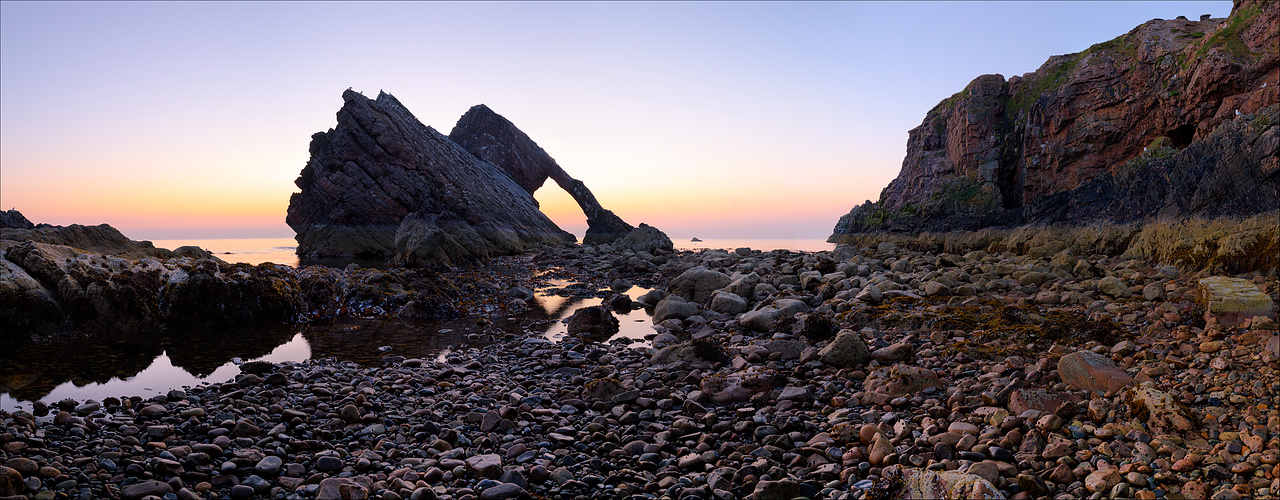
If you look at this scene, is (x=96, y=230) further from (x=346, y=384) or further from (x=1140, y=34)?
(x=1140, y=34)

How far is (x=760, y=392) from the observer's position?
25.1ft

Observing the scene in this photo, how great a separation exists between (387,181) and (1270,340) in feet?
199

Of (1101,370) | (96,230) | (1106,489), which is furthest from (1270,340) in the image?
(96,230)

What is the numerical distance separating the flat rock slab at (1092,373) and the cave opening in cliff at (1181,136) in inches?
1027

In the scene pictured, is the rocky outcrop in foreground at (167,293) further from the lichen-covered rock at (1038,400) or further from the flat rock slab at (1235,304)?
the flat rock slab at (1235,304)

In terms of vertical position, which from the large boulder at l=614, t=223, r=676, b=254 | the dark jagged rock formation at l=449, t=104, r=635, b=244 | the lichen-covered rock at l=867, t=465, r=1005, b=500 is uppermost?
the dark jagged rock formation at l=449, t=104, r=635, b=244

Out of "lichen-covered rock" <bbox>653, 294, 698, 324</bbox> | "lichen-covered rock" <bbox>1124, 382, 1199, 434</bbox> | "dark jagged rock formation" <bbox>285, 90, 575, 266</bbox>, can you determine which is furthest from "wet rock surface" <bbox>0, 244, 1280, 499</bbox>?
"dark jagged rock formation" <bbox>285, 90, 575, 266</bbox>

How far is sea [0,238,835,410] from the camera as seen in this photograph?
814 cm

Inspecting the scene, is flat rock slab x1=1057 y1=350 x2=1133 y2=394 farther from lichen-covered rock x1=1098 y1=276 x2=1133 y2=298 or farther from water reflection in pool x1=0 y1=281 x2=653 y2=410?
water reflection in pool x1=0 y1=281 x2=653 y2=410

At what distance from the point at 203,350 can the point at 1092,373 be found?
48.5ft

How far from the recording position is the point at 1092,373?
6289 millimetres

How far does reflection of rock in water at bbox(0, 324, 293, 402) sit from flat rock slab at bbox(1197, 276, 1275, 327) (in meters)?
16.0

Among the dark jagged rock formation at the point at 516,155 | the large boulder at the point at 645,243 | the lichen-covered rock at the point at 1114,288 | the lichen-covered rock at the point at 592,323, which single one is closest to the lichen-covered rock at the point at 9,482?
the lichen-covered rock at the point at 592,323

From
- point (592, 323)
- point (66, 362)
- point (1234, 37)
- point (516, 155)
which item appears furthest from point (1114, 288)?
point (516, 155)
